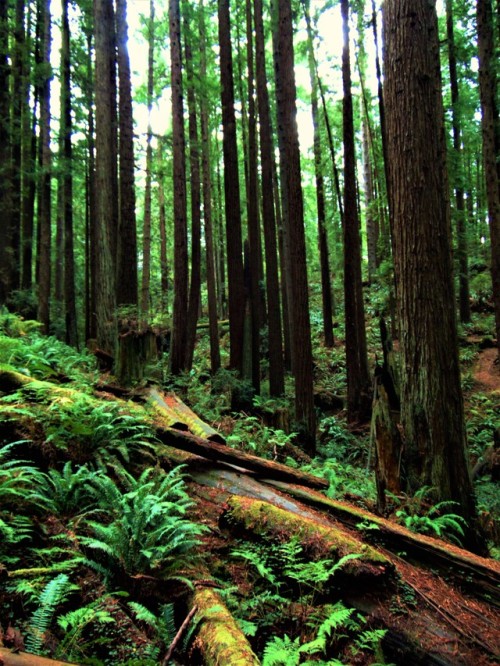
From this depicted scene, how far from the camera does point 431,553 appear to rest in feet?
11.8

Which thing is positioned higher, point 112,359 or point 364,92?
point 364,92

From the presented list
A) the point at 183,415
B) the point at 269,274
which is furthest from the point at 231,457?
the point at 269,274

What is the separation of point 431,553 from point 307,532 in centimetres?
103

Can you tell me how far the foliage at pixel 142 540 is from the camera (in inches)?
110

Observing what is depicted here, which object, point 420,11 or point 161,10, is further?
point 161,10

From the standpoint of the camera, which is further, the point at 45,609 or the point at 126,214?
the point at 126,214

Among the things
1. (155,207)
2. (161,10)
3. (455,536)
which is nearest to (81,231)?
(155,207)

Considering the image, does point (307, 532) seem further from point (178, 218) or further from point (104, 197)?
point (178, 218)

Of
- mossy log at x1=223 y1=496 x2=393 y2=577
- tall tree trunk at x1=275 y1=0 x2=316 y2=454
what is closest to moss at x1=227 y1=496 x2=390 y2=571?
mossy log at x1=223 y1=496 x2=393 y2=577

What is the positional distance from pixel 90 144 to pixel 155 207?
53.7ft

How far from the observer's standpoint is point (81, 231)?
27.2 metres

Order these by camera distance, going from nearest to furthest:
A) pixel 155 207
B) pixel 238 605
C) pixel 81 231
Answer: pixel 238 605, pixel 81 231, pixel 155 207

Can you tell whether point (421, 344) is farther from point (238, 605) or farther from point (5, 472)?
point (5, 472)

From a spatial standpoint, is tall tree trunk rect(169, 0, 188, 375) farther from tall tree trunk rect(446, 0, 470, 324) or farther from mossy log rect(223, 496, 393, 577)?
mossy log rect(223, 496, 393, 577)
